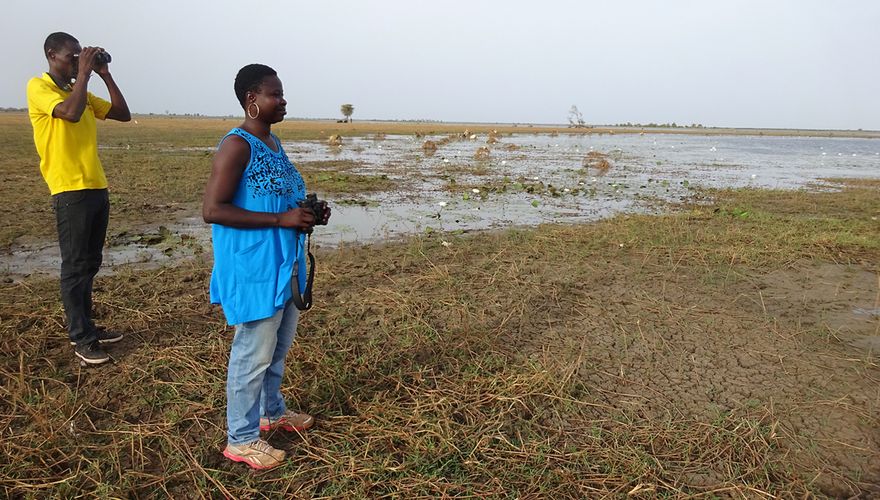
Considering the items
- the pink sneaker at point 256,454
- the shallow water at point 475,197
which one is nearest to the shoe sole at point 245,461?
the pink sneaker at point 256,454

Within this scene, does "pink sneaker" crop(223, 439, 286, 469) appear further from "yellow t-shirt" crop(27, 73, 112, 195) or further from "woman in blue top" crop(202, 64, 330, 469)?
"yellow t-shirt" crop(27, 73, 112, 195)

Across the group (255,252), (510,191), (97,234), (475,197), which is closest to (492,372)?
(255,252)

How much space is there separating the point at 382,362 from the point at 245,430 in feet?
4.00

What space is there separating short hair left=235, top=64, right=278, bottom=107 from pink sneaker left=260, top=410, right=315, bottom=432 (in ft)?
5.11

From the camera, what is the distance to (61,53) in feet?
9.73

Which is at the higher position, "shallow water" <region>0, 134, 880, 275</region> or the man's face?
the man's face

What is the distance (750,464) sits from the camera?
8.14 ft

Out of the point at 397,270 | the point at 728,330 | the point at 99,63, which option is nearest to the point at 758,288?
the point at 728,330

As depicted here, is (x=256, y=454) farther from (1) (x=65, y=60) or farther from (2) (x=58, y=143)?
(1) (x=65, y=60)

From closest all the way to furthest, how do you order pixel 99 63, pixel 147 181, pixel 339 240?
1. pixel 99 63
2. pixel 339 240
3. pixel 147 181

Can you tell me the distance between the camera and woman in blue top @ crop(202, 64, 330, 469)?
201 cm

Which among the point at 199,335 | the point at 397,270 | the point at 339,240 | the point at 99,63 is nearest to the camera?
the point at 99,63

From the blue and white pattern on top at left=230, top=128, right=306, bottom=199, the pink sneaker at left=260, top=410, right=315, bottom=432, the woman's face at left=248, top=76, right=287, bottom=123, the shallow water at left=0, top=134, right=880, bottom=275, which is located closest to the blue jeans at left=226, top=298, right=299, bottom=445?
the pink sneaker at left=260, top=410, right=315, bottom=432

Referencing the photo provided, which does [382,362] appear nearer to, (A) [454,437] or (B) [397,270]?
(A) [454,437]
